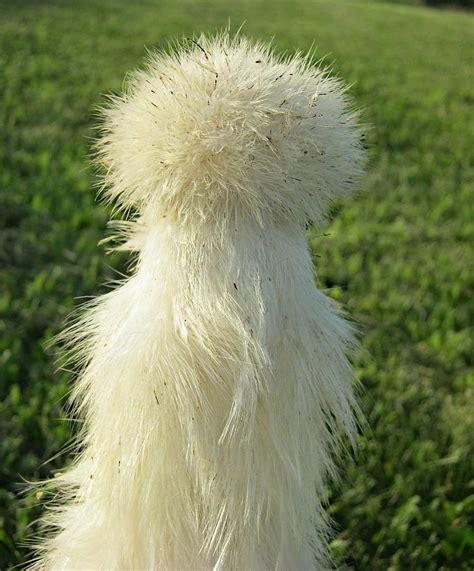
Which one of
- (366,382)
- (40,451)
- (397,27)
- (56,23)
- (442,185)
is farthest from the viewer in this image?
(397,27)

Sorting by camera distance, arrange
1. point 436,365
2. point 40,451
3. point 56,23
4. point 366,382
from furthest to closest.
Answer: point 56,23 → point 436,365 → point 366,382 → point 40,451

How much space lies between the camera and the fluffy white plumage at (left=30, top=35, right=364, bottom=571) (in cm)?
84

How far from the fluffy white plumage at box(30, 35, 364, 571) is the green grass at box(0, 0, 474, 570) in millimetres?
224

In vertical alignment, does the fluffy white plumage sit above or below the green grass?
above

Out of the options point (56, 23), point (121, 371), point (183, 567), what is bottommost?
point (56, 23)

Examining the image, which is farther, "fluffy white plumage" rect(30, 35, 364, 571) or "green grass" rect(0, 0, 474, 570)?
"green grass" rect(0, 0, 474, 570)

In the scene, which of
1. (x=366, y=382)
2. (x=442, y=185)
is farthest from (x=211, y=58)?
(x=442, y=185)

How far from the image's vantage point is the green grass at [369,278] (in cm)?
177

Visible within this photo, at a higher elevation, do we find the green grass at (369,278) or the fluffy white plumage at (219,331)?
the fluffy white plumage at (219,331)

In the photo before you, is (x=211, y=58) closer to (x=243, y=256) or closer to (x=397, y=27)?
(x=243, y=256)

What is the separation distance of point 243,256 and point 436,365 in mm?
1870

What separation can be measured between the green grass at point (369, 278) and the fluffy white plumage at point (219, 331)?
0.22m

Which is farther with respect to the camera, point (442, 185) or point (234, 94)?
point (442, 185)

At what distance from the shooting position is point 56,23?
7191 mm
